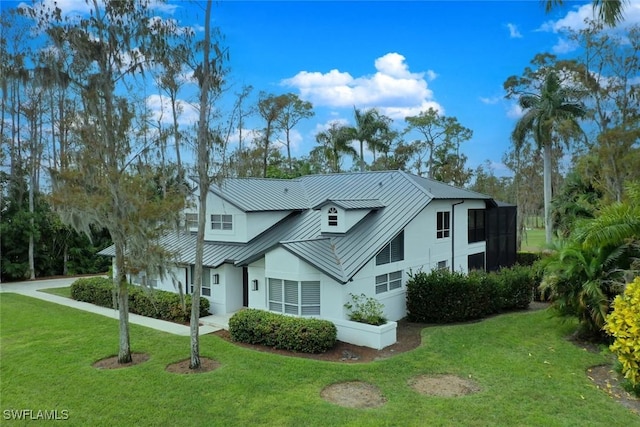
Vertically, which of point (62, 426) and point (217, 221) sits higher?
point (217, 221)

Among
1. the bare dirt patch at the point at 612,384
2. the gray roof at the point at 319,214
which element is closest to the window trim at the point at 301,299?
the gray roof at the point at 319,214

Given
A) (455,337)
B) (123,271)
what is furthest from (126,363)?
(455,337)

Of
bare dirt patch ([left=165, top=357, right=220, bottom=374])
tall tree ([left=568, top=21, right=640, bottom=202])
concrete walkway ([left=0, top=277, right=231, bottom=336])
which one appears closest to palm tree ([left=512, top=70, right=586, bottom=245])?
tall tree ([left=568, top=21, right=640, bottom=202])

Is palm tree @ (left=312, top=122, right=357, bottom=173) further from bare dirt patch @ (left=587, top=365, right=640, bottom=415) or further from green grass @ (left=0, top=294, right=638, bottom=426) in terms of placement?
bare dirt patch @ (left=587, top=365, right=640, bottom=415)

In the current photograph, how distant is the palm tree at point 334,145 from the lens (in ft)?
130

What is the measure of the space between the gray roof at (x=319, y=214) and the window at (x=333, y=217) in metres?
0.42

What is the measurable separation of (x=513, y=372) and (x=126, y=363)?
33.3 feet

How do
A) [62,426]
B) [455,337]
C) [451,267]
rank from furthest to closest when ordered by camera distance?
1. [451,267]
2. [455,337]
3. [62,426]

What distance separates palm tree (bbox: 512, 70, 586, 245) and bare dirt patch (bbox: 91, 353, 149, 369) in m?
24.3

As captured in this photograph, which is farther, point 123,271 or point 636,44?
point 636,44

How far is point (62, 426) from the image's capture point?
26.6 ft

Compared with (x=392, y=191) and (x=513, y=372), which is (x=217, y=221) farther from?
(x=513, y=372)

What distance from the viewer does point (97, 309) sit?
18.7 metres

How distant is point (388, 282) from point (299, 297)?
12.9 ft
